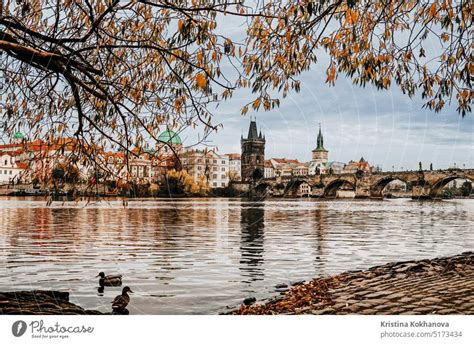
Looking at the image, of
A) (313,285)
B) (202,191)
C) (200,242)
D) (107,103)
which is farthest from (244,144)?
(200,242)

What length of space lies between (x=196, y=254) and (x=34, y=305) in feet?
13.2

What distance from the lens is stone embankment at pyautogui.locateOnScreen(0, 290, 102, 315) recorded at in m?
3.24

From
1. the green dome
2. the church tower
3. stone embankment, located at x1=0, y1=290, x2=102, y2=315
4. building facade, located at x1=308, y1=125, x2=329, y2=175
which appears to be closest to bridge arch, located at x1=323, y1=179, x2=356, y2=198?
building facade, located at x1=308, y1=125, x2=329, y2=175

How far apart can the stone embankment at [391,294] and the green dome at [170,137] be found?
4.45 ft

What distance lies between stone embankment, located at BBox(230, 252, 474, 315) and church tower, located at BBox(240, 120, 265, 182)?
3.21 ft

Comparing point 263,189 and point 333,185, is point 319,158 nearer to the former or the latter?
point 263,189

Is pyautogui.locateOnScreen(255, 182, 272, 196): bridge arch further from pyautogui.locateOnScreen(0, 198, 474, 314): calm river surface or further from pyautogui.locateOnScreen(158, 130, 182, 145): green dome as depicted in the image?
pyautogui.locateOnScreen(158, 130, 182, 145): green dome

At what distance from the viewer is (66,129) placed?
3.48m

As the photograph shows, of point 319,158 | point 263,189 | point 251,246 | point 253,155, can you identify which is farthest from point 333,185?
point 251,246

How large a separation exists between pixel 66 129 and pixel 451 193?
6.66 metres

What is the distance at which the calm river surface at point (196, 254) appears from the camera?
486 cm

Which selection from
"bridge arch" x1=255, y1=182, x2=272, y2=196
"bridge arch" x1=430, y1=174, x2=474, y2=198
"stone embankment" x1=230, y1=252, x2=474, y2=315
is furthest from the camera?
"bridge arch" x1=430, y1=174, x2=474, y2=198

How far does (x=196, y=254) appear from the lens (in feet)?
23.8

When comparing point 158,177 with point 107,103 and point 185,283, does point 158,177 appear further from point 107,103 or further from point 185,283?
point 185,283
